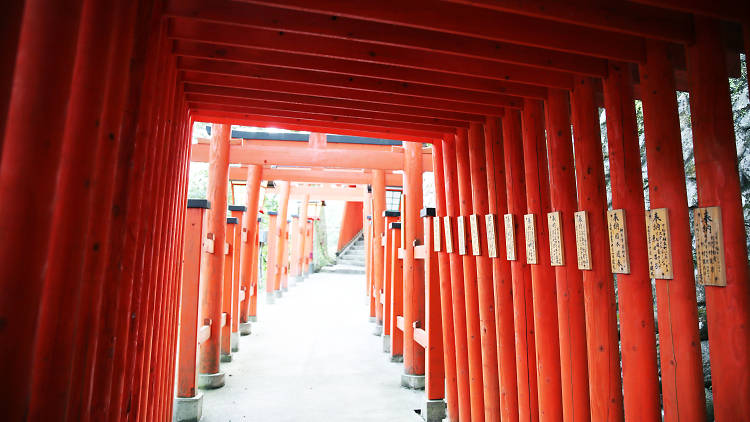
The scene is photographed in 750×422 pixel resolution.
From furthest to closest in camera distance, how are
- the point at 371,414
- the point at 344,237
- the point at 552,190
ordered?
1. the point at 344,237
2. the point at 371,414
3. the point at 552,190

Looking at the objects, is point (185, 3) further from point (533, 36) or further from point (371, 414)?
point (371, 414)

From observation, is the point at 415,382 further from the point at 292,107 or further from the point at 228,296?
the point at 292,107

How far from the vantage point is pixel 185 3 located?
180 cm

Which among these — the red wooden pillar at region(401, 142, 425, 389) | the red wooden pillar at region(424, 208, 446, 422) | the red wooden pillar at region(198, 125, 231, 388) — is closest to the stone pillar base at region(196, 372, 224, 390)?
the red wooden pillar at region(198, 125, 231, 388)

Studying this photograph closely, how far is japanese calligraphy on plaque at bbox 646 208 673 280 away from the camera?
68.8 inches

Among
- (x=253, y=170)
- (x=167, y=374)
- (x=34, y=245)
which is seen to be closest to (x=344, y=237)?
(x=253, y=170)

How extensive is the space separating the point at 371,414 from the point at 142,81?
3.20m

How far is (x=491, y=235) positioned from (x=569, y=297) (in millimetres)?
672

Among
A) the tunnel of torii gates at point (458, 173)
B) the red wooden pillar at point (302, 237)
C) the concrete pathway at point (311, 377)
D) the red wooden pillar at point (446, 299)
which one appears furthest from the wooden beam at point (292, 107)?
the red wooden pillar at point (302, 237)

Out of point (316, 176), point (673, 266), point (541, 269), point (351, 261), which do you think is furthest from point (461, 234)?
point (351, 261)

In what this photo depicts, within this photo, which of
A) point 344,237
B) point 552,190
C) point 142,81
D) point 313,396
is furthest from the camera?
point 344,237

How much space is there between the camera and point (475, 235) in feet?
9.81

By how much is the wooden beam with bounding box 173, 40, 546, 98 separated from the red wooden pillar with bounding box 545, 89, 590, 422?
1.28 feet

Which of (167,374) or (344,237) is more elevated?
(344,237)
